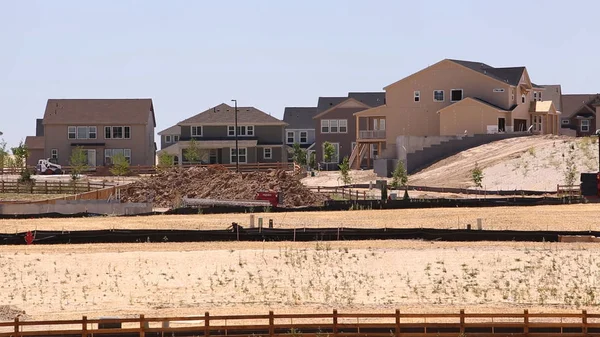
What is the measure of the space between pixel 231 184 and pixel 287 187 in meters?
4.09

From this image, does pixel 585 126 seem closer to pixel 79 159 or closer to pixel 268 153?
pixel 268 153

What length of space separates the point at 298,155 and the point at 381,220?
67.4 m

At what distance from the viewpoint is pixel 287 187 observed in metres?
71.8

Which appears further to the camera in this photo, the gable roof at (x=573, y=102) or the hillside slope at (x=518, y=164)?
the gable roof at (x=573, y=102)

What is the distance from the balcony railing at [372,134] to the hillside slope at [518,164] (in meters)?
12.2

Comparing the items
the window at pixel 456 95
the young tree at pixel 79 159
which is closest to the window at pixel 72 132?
the young tree at pixel 79 159

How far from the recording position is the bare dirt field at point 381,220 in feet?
175

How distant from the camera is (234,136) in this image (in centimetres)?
11262

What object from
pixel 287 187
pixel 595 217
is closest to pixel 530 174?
pixel 287 187

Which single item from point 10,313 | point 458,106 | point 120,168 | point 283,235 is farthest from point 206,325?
point 120,168

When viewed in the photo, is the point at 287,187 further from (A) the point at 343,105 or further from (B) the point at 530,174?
(A) the point at 343,105

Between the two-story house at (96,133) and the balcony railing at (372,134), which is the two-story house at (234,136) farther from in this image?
the balcony railing at (372,134)

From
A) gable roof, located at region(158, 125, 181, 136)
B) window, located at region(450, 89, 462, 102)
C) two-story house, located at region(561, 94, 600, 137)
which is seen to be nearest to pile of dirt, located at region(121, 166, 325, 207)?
window, located at region(450, 89, 462, 102)

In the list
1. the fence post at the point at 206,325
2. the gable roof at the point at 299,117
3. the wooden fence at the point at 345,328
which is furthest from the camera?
the gable roof at the point at 299,117
